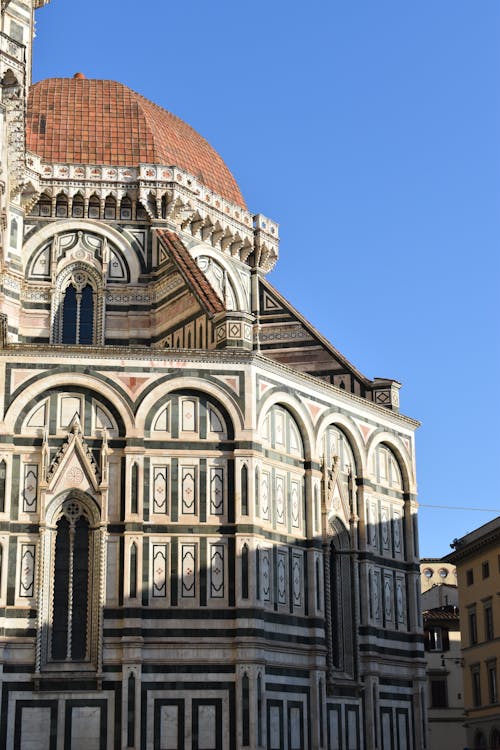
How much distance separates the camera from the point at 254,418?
32906 millimetres

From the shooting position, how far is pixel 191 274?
122ft

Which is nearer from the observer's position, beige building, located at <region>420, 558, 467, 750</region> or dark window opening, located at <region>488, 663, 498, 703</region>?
dark window opening, located at <region>488, 663, 498, 703</region>

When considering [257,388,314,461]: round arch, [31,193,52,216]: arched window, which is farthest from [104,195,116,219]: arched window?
[257,388,314,461]: round arch

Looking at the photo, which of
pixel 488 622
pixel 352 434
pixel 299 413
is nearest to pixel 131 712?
pixel 299 413

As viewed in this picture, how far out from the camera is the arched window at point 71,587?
30.9m

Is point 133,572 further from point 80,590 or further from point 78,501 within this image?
point 78,501

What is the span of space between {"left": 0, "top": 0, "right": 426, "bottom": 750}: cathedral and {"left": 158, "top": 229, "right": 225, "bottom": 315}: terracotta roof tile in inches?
4.0

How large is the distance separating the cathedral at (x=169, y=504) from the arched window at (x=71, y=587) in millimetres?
56

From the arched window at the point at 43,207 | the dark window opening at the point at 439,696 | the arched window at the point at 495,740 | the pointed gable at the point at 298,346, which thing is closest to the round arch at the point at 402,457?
the pointed gable at the point at 298,346

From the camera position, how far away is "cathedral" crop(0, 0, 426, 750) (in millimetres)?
30641

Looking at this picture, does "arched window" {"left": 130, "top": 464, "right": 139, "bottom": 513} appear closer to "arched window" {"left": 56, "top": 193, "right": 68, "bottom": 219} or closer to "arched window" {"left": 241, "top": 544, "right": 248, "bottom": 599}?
"arched window" {"left": 241, "top": 544, "right": 248, "bottom": 599}

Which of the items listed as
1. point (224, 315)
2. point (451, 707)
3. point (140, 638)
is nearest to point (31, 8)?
point (224, 315)

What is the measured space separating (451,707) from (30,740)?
39.7 metres

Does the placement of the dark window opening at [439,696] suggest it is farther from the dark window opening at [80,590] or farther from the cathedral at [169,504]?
the dark window opening at [80,590]
